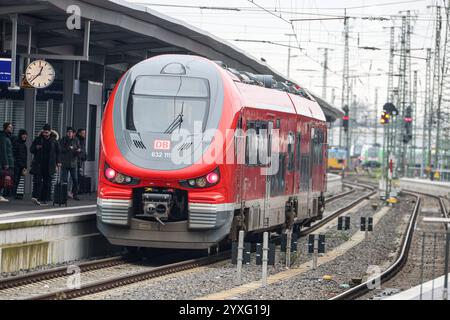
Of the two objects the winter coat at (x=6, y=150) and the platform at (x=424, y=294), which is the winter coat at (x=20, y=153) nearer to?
the winter coat at (x=6, y=150)

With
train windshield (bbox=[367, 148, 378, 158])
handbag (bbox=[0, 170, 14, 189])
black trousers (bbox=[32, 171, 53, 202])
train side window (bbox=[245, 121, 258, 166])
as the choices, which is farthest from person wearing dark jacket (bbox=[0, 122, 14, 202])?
train windshield (bbox=[367, 148, 378, 158])

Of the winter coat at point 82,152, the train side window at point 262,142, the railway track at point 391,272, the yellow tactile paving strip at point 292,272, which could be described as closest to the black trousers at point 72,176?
the winter coat at point 82,152

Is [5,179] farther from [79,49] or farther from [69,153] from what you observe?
[79,49]

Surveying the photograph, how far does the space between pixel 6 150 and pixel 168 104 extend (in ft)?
14.9

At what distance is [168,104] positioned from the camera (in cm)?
1784

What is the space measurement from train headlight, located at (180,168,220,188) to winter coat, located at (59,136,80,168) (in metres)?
→ 6.06

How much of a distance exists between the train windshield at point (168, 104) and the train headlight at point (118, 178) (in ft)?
2.57

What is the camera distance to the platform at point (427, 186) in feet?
190

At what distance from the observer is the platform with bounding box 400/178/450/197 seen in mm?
58031

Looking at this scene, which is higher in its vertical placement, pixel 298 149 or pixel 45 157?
pixel 298 149

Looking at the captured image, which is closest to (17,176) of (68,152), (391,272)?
(68,152)

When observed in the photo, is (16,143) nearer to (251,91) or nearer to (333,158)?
(251,91)

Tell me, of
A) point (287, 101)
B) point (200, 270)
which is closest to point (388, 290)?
point (200, 270)

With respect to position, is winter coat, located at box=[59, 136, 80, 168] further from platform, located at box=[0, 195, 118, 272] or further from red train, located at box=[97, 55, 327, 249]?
red train, located at box=[97, 55, 327, 249]
